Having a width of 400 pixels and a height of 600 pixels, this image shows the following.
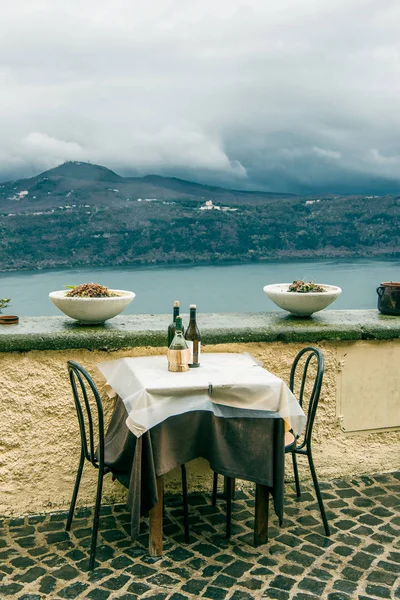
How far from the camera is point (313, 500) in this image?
10.8ft

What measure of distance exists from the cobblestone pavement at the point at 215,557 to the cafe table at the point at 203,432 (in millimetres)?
194

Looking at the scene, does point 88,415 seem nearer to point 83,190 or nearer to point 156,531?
point 156,531

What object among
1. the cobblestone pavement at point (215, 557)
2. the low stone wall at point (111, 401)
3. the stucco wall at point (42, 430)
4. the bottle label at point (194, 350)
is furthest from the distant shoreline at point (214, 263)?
the cobblestone pavement at point (215, 557)

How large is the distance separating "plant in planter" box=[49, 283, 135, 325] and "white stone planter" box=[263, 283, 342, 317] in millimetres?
930

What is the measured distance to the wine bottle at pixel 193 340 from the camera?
289 centimetres

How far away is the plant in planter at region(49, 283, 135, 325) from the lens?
322cm

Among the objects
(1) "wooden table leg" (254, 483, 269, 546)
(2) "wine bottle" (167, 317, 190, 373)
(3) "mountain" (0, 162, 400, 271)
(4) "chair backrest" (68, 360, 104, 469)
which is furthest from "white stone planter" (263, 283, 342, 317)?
(3) "mountain" (0, 162, 400, 271)

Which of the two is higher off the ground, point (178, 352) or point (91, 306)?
point (91, 306)

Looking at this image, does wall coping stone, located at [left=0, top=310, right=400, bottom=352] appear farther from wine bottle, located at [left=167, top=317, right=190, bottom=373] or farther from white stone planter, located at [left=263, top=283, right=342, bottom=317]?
wine bottle, located at [left=167, top=317, right=190, bottom=373]

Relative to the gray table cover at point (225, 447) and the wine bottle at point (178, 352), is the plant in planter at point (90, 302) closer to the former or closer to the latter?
the wine bottle at point (178, 352)

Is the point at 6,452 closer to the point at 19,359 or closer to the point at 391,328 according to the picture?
the point at 19,359

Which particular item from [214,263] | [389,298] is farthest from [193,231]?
[389,298]

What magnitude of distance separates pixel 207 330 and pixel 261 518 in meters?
1.07

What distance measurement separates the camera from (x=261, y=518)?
275 cm
